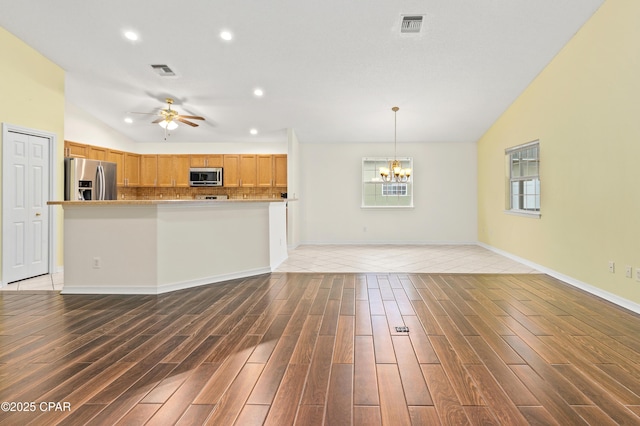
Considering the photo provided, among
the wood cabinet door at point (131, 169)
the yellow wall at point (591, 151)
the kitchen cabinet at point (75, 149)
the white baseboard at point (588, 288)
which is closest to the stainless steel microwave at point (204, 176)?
the wood cabinet door at point (131, 169)

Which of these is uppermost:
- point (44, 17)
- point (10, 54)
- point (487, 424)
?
point (44, 17)

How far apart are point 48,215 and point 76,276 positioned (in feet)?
6.41

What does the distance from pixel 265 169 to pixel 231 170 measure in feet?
2.82

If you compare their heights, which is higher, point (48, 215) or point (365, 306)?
point (48, 215)

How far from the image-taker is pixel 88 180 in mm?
6055

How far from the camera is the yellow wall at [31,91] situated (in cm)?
471

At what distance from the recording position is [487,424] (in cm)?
A: 164

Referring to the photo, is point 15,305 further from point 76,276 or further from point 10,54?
point 10,54

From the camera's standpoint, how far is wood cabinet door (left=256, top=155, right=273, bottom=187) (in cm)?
876

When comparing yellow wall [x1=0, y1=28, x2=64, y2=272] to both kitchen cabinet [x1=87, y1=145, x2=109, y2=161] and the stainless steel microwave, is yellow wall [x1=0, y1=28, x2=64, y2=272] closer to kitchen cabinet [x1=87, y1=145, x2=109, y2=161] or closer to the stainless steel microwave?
kitchen cabinet [x1=87, y1=145, x2=109, y2=161]

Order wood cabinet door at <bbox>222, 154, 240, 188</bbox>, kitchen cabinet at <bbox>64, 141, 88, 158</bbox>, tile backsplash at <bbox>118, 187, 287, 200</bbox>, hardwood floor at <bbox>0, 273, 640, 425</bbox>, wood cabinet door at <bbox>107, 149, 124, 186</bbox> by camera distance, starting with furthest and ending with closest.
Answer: tile backsplash at <bbox>118, 187, 287, 200</bbox>
wood cabinet door at <bbox>222, 154, 240, 188</bbox>
wood cabinet door at <bbox>107, 149, 124, 186</bbox>
kitchen cabinet at <bbox>64, 141, 88, 158</bbox>
hardwood floor at <bbox>0, 273, 640, 425</bbox>

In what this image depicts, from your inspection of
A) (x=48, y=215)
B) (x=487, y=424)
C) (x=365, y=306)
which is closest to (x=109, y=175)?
(x=48, y=215)

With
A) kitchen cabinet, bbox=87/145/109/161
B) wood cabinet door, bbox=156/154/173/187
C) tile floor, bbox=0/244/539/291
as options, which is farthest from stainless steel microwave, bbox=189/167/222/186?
tile floor, bbox=0/244/539/291

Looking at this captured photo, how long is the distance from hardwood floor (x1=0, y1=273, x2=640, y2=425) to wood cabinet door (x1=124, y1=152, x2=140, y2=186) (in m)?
5.05
